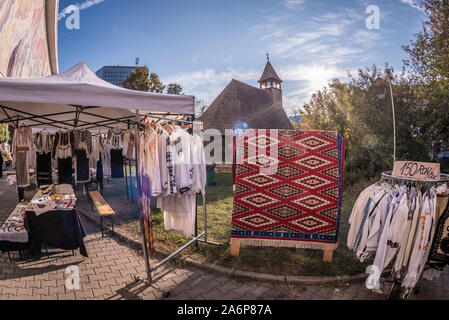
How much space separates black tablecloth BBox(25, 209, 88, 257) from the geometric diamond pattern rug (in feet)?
9.47

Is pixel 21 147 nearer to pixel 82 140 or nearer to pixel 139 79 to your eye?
pixel 82 140

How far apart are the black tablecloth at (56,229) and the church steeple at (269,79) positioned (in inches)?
1249

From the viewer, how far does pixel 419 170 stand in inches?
124

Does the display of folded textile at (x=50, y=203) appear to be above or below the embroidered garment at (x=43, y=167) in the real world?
below

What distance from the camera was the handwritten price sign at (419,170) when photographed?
3113mm

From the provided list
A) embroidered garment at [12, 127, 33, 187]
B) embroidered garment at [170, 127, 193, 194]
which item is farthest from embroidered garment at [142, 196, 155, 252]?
embroidered garment at [12, 127, 33, 187]

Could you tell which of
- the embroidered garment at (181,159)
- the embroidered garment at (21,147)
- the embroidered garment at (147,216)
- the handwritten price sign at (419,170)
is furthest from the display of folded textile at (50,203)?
the handwritten price sign at (419,170)

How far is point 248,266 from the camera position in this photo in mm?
4152

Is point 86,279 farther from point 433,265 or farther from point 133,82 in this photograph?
point 133,82

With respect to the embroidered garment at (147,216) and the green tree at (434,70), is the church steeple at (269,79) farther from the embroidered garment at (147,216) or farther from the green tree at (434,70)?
the embroidered garment at (147,216)

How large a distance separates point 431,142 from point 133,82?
24653mm

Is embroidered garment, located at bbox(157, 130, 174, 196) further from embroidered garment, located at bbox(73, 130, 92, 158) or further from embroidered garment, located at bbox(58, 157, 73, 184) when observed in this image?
embroidered garment, located at bbox(58, 157, 73, 184)

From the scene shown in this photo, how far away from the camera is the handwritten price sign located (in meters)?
3.11
